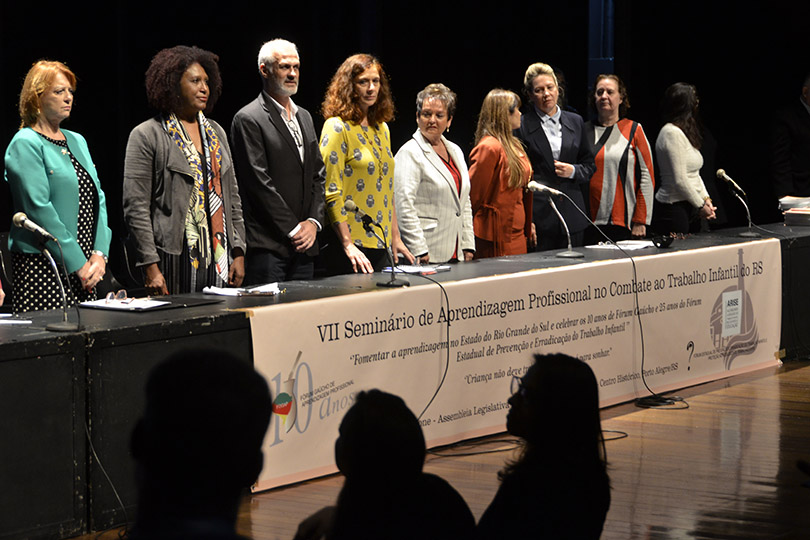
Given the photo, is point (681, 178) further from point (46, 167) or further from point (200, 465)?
point (200, 465)

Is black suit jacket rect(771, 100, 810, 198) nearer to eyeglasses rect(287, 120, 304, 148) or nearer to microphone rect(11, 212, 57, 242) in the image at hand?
eyeglasses rect(287, 120, 304, 148)

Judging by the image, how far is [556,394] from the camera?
2035 millimetres

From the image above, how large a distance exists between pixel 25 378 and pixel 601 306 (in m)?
2.51

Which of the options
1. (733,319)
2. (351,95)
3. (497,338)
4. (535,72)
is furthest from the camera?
(535,72)

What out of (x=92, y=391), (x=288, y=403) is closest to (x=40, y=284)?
(x=92, y=391)

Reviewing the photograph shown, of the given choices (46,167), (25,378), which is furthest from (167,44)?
(25,378)

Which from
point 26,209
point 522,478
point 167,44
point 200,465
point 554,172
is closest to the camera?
point 200,465

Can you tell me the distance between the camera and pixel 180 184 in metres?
4.06

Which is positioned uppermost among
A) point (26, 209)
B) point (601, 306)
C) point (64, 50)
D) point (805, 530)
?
point (64, 50)

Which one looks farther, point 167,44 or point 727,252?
point 167,44

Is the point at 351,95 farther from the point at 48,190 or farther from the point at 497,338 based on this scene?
the point at 48,190

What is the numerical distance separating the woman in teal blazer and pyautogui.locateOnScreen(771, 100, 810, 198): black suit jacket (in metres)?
4.64

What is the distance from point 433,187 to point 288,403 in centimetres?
169

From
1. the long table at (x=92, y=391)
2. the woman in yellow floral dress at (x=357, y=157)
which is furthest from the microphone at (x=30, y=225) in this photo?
the woman in yellow floral dress at (x=357, y=157)
